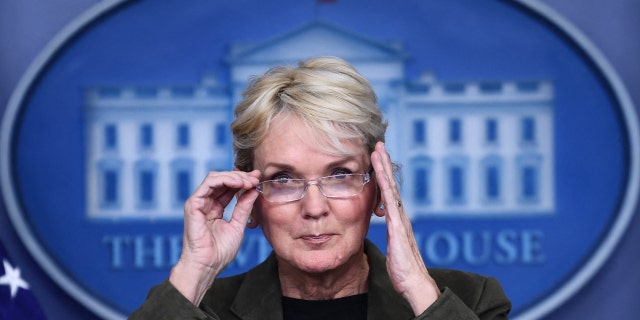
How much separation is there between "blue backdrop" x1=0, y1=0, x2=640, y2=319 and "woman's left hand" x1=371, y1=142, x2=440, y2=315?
167 cm

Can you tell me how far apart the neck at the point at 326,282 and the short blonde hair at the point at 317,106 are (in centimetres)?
28

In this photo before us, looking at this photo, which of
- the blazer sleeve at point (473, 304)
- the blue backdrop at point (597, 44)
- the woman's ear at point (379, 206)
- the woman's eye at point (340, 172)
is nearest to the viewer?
the blazer sleeve at point (473, 304)

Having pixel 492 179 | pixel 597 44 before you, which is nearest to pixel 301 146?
pixel 492 179

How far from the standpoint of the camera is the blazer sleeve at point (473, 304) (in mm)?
1926

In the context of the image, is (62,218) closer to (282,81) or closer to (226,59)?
(226,59)

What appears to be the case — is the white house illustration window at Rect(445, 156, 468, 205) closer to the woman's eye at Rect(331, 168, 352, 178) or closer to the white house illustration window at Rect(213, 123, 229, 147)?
the white house illustration window at Rect(213, 123, 229, 147)

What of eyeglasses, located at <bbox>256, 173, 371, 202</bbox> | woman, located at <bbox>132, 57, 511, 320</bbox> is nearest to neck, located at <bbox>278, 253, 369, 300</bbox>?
woman, located at <bbox>132, 57, 511, 320</bbox>

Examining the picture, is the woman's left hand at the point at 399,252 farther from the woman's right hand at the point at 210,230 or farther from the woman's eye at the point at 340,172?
the woman's right hand at the point at 210,230

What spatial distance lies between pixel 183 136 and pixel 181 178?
0.16 meters

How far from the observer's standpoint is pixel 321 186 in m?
2.02

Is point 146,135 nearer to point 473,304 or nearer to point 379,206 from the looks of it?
point 379,206

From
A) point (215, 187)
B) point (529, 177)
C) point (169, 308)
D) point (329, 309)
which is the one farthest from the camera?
point (529, 177)

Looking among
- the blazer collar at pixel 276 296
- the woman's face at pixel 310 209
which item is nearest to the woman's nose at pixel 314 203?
the woman's face at pixel 310 209

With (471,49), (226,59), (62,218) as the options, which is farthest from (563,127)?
(62,218)
